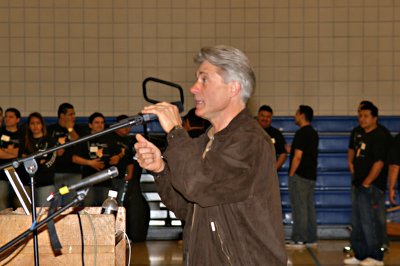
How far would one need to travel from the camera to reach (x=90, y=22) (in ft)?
43.3

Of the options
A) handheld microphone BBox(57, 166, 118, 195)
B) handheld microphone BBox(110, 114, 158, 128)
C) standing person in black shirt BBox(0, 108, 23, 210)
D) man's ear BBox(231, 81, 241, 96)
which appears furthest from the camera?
standing person in black shirt BBox(0, 108, 23, 210)

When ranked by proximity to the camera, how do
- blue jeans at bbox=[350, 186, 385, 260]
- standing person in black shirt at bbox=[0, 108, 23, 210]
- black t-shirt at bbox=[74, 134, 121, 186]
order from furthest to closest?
black t-shirt at bbox=[74, 134, 121, 186], standing person in black shirt at bbox=[0, 108, 23, 210], blue jeans at bbox=[350, 186, 385, 260]

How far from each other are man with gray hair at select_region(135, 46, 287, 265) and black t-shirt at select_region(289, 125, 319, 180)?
767cm

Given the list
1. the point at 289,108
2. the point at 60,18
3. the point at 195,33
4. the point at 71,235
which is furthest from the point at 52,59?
the point at 71,235

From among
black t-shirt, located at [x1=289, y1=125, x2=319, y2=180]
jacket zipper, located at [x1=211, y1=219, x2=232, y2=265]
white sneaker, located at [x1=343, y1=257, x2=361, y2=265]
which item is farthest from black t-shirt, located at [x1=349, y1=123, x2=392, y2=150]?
jacket zipper, located at [x1=211, y1=219, x2=232, y2=265]

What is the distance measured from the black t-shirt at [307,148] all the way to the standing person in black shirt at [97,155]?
2.49 m

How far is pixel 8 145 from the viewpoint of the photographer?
1112 cm

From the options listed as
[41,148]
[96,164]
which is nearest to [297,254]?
[96,164]

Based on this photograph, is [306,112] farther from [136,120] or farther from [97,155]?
[136,120]

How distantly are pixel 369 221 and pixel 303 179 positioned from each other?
1708mm

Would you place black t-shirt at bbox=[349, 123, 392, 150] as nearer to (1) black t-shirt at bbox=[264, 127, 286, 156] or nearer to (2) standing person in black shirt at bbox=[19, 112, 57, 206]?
(1) black t-shirt at bbox=[264, 127, 286, 156]

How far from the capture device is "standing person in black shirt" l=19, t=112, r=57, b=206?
404 inches

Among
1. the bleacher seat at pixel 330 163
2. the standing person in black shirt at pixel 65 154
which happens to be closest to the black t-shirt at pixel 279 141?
the bleacher seat at pixel 330 163

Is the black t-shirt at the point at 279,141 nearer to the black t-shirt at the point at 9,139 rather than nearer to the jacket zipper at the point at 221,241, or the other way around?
the black t-shirt at the point at 9,139
